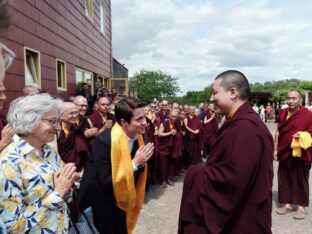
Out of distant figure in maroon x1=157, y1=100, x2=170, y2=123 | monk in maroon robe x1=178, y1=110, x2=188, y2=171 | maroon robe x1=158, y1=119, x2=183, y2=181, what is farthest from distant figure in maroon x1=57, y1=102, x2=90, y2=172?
monk in maroon robe x1=178, y1=110, x2=188, y2=171

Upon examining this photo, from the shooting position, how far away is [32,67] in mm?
6461

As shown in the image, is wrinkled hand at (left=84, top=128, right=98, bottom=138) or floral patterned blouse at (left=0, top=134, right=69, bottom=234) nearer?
floral patterned blouse at (left=0, top=134, right=69, bottom=234)

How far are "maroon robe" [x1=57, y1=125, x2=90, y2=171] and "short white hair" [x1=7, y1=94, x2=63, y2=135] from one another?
1.70m

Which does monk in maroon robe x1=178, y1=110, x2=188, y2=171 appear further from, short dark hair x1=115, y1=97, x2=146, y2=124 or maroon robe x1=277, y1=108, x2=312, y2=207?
short dark hair x1=115, y1=97, x2=146, y2=124

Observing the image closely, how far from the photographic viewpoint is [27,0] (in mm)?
6090

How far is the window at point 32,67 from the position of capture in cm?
623

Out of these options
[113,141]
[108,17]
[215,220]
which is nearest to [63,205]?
[113,141]

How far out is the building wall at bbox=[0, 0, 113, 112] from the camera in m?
5.59

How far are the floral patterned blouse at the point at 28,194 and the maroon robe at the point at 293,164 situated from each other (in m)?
3.79

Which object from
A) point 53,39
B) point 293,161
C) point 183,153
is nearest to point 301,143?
point 293,161

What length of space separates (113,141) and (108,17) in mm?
15556

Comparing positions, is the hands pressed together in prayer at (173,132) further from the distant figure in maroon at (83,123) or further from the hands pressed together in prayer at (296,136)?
the hands pressed together in prayer at (296,136)

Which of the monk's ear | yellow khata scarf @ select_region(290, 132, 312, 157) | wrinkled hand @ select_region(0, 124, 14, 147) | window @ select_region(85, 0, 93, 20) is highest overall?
window @ select_region(85, 0, 93, 20)

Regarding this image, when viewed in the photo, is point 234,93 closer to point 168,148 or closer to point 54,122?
point 54,122
